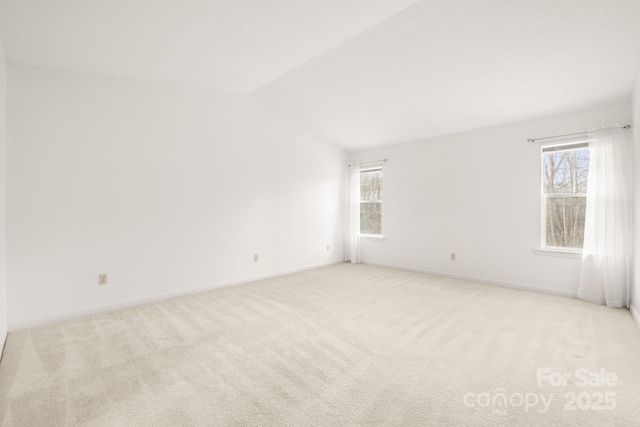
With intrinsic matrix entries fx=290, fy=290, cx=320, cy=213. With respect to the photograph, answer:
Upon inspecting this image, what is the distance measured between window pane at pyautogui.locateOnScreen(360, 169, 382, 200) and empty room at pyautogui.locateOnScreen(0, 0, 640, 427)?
2.59ft

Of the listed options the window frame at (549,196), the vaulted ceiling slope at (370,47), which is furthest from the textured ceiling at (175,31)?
the window frame at (549,196)

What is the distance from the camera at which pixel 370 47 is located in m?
2.98

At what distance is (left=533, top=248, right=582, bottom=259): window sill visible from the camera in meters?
3.57

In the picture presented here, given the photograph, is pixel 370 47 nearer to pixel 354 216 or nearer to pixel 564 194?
pixel 564 194

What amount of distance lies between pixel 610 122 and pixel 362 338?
12.3 ft

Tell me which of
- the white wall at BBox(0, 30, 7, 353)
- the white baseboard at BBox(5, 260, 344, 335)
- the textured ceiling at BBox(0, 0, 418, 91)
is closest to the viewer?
the textured ceiling at BBox(0, 0, 418, 91)

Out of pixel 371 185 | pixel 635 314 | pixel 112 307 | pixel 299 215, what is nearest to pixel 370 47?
pixel 299 215

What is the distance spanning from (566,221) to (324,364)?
12.1 ft

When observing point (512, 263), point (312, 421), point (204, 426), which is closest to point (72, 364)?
point (204, 426)

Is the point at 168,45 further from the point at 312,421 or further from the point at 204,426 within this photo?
the point at 312,421

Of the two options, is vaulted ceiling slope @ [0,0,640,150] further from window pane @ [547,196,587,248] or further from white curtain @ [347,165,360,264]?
white curtain @ [347,165,360,264]

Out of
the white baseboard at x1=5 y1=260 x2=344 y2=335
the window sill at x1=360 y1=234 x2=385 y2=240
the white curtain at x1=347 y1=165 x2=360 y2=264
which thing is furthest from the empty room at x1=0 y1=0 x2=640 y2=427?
the white curtain at x1=347 y1=165 x2=360 y2=264

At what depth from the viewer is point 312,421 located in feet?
4.85

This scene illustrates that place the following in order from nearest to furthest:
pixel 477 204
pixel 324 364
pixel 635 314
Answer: pixel 324 364 → pixel 635 314 → pixel 477 204
